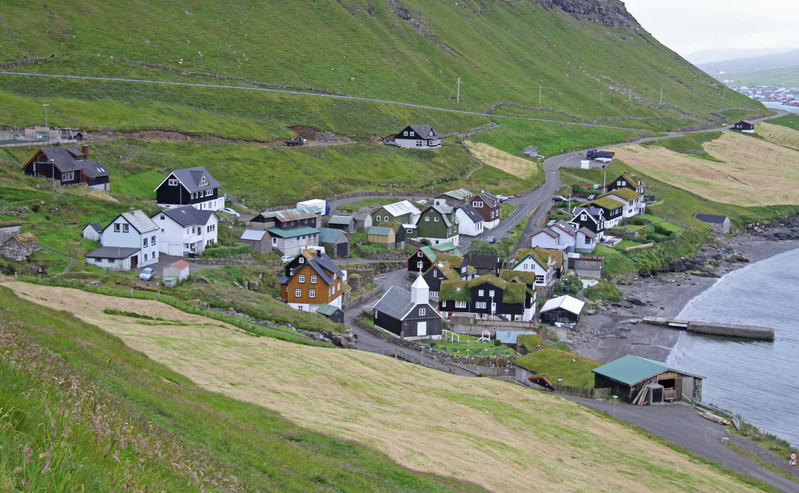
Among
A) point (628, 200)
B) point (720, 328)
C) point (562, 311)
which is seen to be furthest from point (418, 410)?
point (628, 200)

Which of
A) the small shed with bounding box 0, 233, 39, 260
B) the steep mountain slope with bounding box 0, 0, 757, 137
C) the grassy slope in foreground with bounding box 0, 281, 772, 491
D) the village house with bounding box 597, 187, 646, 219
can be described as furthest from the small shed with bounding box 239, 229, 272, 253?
the village house with bounding box 597, 187, 646, 219

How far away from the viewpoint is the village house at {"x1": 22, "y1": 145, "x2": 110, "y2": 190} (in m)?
78.8

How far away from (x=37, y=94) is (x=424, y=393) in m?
Result: 93.5

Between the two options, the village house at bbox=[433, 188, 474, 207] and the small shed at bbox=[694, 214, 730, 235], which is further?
the small shed at bbox=[694, 214, 730, 235]

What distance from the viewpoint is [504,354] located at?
6078 centimetres

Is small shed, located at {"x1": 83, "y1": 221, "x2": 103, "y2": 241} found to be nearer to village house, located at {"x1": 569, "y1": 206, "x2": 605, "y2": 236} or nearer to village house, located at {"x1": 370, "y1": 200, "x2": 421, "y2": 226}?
village house, located at {"x1": 370, "y1": 200, "x2": 421, "y2": 226}

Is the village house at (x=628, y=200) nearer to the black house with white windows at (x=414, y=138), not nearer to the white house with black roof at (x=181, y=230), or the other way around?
the black house with white windows at (x=414, y=138)

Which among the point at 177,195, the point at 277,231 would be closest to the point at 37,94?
the point at 177,195

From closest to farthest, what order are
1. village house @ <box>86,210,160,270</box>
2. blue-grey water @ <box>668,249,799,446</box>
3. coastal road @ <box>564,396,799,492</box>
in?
coastal road @ <box>564,396,799,492</box>
blue-grey water @ <box>668,249,799,446</box>
village house @ <box>86,210,160,270</box>

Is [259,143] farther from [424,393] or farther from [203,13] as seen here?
[424,393]

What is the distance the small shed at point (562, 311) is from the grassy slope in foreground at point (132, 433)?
47.7m

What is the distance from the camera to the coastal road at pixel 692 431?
133ft

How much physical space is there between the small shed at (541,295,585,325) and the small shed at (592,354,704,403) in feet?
66.9

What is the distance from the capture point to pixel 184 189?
84.2m
